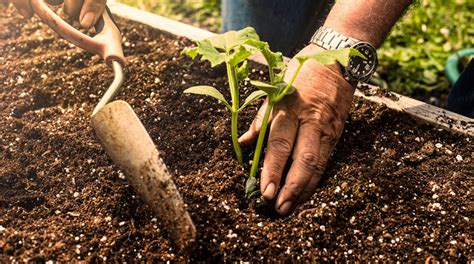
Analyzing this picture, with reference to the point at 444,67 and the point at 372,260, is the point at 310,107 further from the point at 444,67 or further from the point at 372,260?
the point at 444,67

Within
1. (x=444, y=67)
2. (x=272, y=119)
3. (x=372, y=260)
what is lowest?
(x=444, y=67)

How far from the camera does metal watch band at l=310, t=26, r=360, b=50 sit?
5.57 ft

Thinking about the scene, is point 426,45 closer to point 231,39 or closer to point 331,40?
point 331,40

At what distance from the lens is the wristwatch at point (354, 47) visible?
5.57ft

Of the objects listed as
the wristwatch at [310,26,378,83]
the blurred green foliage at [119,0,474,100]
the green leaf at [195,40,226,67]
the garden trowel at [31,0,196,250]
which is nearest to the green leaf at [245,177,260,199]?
the garden trowel at [31,0,196,250]

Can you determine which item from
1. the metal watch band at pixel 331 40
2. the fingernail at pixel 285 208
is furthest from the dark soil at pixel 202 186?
the metal watch band at pixel 331 40

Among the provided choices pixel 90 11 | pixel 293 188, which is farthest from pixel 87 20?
pixel 293 188

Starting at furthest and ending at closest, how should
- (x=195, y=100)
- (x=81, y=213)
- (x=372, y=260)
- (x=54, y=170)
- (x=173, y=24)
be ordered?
(x=173, y=24) → (x=195, y=100) → (x=54, y=170) → (x=81, y=213) → (x=372, y=260)

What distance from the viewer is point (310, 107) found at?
1557 millimetres

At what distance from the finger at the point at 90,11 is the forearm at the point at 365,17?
83 centimetres

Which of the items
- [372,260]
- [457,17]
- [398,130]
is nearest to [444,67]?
[457,17]

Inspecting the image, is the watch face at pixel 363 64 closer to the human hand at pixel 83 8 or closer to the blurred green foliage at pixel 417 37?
the human hand at pixel 83 8

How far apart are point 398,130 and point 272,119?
0.52 metres

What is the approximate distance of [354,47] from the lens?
66.4 inches
